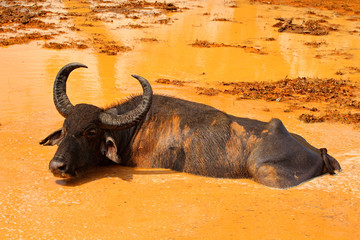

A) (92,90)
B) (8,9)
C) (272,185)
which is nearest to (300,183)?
(272,185)

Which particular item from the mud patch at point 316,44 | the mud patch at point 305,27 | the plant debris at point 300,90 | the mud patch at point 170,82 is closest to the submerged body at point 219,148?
the plant debris at point 300,90

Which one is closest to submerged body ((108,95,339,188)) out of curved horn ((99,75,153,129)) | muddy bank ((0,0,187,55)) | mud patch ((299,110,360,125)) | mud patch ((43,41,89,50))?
curved horn ((99,75,153,129))

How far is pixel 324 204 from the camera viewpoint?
4.42 m

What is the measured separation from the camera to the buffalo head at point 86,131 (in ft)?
15.0

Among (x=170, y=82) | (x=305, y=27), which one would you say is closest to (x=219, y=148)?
(x=170, y=82)

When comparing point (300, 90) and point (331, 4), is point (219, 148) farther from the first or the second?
point (331, 4)

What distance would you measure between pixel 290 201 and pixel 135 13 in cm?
1519

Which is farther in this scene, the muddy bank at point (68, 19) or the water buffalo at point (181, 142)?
the muddy bank at point (68, 19)

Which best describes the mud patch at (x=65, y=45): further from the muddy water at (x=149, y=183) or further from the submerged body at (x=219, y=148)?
the submerged body at (x=219, y=148)

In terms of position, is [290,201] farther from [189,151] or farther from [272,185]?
[189,151]

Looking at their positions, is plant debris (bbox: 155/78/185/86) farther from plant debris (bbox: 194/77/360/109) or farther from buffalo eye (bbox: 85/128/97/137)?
buffalo eye (bbox: 85/128/97/137)

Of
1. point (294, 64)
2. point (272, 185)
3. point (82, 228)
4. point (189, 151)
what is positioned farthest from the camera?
point (294, 64)

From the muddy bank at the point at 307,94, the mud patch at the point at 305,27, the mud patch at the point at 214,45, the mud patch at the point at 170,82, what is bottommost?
the mud patch at the point at 170,82

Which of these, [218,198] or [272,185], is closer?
[218,198]
